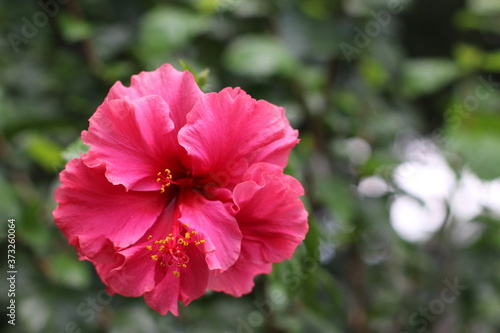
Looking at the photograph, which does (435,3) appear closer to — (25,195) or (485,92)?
(485,92)

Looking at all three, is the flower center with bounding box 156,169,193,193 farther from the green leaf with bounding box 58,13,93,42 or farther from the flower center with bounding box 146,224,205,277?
the green leaf with bounding box 58,13,93,42

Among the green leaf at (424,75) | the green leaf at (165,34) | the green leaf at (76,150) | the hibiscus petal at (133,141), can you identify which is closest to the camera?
the hibiscus petal at (133,141)

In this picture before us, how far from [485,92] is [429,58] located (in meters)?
0.76

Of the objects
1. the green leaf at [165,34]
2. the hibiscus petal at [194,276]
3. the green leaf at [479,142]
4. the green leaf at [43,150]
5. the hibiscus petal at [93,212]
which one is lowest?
the green leaf at [479,142]

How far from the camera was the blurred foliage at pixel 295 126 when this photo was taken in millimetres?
1426

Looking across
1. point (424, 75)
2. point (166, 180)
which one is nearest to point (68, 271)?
point (166, 180)

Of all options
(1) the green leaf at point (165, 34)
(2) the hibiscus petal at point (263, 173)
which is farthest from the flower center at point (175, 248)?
(1) the green leaf at point (165, 34)

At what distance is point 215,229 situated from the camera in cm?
73

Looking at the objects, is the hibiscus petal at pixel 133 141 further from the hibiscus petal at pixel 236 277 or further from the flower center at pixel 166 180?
the hibiscus petal at pixel 236 277

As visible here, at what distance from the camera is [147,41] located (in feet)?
4.98

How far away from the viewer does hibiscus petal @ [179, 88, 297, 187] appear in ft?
2.37

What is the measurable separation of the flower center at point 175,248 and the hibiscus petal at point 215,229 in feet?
0.04

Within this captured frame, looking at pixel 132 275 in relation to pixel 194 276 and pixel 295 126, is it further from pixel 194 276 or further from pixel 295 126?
pixel 295 126

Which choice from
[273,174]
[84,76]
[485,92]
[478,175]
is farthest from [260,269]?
[485,92]
